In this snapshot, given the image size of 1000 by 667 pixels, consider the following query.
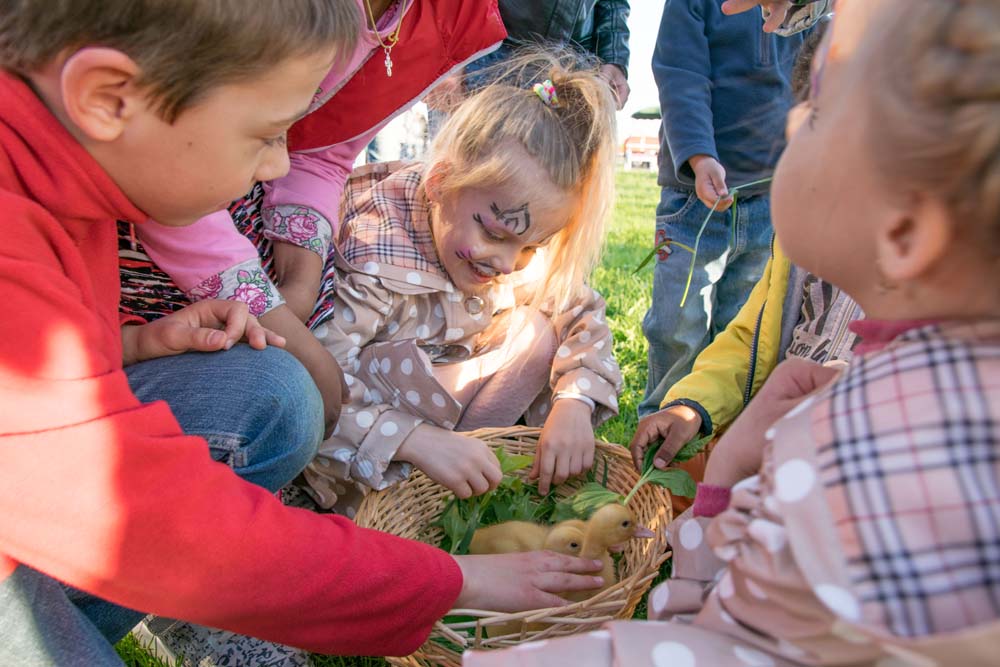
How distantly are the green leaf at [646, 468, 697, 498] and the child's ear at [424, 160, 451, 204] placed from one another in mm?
927

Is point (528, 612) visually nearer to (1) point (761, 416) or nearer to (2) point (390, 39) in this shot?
(1) point (761, 416)

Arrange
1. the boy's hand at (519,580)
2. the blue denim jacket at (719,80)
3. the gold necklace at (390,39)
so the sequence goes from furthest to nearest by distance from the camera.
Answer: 1. the blue denim jacket at (719,80)
2. the gold necklace at (390,39)
3. the boy's hand at (519,580)

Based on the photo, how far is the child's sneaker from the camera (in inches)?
62.6

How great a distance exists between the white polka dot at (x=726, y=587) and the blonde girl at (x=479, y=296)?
0.92 metres

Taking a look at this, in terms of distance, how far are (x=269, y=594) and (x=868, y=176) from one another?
85cm

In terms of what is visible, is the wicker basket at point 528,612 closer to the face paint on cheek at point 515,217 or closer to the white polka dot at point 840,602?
the face paint on cheek at point 515,217

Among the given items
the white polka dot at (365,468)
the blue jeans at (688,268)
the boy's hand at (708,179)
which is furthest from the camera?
the blue jeans at (688,268)

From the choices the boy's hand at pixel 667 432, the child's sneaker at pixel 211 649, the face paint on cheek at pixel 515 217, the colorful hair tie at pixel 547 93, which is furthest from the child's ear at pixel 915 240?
the colorful hair tie at pixel 547 93

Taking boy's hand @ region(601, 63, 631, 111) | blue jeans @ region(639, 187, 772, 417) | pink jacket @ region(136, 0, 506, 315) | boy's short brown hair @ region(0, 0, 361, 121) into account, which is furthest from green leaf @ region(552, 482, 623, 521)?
boy's hand @ region(601, 63, 631, 111)

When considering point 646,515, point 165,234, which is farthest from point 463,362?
point 165,234

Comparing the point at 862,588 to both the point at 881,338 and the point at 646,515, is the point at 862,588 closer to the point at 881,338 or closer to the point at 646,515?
the point at 881,338

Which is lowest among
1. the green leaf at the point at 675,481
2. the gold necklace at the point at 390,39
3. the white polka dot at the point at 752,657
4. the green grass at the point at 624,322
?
the green grass at the point at 624,322

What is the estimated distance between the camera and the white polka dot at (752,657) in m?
0.82

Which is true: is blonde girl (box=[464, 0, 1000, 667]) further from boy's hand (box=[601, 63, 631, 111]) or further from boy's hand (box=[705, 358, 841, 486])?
boy's hand (box=[601, 63, 631, 111])
